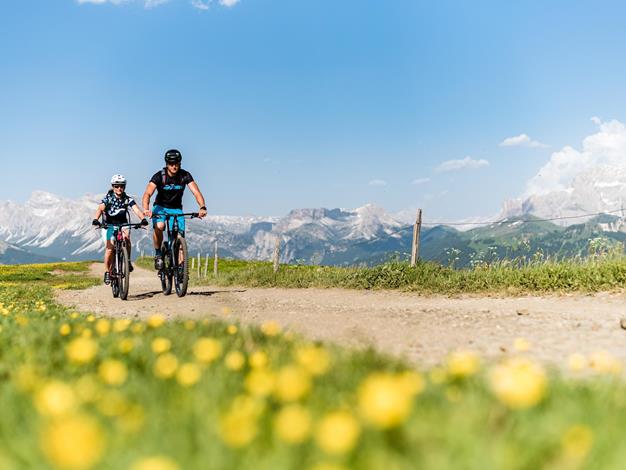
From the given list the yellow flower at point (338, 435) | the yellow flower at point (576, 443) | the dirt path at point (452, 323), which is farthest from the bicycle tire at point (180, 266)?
the yellow flower at point (338, 435)

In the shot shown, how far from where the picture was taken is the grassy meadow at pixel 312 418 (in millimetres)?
1486

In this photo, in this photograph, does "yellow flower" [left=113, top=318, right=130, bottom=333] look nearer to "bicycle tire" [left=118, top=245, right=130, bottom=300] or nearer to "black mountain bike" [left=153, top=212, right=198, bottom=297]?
"black mountain bike" [left=153, top=212, right=198, bottom=297]

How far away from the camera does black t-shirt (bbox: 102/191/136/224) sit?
43.2ft

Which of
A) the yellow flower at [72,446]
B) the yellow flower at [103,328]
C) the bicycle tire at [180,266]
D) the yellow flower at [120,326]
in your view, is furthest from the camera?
the bicycle tire at [180,266]

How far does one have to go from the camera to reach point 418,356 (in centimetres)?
456

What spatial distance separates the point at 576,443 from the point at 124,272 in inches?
489

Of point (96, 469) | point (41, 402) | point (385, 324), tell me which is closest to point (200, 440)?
point (96, 469)

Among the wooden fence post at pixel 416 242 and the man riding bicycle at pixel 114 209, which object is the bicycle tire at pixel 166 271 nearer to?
the man riding bicycle at pixel 114 209

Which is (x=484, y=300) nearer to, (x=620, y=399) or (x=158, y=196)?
(x=158, y=196)

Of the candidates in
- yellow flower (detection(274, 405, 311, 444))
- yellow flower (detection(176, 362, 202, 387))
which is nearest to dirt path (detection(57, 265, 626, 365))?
yellow flower (detection(176, 362, 202, 387))

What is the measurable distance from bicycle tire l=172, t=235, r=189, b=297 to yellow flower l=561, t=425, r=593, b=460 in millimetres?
11021

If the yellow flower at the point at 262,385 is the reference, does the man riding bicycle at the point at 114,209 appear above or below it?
above

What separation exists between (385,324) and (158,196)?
7.17 meters

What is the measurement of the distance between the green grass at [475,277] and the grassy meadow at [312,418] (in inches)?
376
